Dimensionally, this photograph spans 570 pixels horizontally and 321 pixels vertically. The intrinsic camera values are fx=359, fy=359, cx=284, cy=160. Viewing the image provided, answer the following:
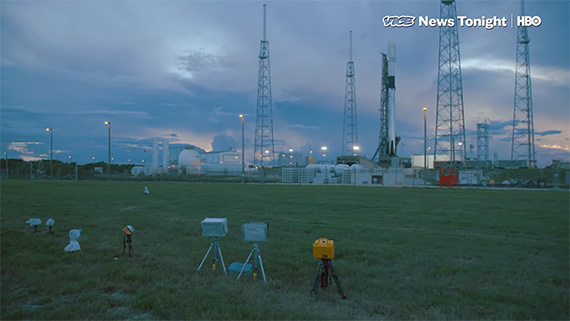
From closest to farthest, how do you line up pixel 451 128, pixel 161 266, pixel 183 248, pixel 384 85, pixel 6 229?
1. pixel 161 266
2. pixel 183 248
3. pixel 6 229
4. pixel 451 128
5. pixel 384 85

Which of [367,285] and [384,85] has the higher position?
[384,85]

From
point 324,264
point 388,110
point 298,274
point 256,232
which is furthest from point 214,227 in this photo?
point 388,110

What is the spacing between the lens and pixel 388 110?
76562mm

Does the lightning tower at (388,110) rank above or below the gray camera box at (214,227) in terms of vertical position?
above

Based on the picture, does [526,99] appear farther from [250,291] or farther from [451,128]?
[250,291]

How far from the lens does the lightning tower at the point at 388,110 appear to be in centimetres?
7650

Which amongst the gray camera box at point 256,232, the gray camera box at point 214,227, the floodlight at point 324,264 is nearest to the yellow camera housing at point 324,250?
the floodlight at point 324,264

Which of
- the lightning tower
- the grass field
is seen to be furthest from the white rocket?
the grass field

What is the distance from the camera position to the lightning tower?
251ft

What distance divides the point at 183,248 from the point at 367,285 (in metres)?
4.82

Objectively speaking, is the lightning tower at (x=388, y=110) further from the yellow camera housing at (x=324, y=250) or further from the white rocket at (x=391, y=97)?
the yellow camera housing at (x=324, y=250)

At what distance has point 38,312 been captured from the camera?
5258mm

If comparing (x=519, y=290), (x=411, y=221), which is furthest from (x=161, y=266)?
(x=411, y=221)

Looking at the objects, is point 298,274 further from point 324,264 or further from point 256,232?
point 256,232
